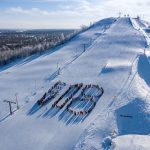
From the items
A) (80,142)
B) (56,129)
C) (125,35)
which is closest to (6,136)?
(56,129)

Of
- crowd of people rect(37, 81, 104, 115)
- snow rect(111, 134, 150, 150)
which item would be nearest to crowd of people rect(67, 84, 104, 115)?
crowd of people rect(37, 81, 104, 115)

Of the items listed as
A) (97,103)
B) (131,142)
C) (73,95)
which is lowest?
(73,95)

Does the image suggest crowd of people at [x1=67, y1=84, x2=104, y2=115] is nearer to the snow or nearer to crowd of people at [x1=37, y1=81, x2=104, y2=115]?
crowd of people at [x1=37, y1=81, x2=104, y2=115]

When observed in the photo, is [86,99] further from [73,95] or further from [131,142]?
[131,142]

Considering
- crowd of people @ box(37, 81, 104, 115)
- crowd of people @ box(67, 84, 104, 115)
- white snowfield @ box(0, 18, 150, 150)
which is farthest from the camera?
crowd of people @ box(37, 81, 104, 115)

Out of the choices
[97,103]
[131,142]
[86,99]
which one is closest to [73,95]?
[86,99]

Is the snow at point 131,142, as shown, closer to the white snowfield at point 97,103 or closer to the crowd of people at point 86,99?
the white snowfield at point 97,103

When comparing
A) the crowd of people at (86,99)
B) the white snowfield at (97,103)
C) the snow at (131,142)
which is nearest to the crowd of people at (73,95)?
the crowd of people at (86,99)

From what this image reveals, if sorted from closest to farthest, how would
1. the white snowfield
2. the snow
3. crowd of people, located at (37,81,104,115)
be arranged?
the snow < the white snowfield < crowd of people, located at (37,81,104,115)
